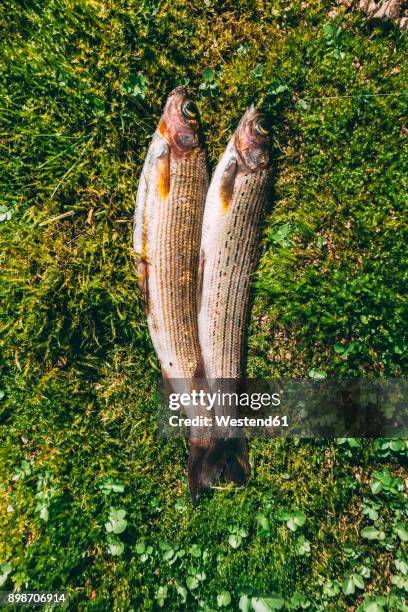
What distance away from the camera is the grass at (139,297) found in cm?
262

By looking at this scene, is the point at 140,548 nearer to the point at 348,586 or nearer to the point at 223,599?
the point at 223,599

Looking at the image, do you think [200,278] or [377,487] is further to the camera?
[377,487]

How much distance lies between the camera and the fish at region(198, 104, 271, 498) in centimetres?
247

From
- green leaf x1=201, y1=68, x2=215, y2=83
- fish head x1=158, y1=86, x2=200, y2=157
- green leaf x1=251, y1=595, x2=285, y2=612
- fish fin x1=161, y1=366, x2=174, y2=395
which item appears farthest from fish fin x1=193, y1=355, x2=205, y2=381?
green leaf x1=201, y1=68, x2=215, y2=83

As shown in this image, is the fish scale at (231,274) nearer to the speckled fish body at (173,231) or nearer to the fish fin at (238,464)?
the speckled fish body at (173,231)

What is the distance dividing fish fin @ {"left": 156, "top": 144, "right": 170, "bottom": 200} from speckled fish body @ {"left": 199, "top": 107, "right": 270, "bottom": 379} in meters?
0.26

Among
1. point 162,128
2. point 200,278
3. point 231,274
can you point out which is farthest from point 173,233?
point 162,128

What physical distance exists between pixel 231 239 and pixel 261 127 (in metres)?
0.71

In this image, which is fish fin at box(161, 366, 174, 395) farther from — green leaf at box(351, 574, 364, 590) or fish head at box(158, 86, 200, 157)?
green leaf at box(351, 574, 364, 590)

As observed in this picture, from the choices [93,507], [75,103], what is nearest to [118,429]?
[93,507]

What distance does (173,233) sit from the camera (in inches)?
95.0

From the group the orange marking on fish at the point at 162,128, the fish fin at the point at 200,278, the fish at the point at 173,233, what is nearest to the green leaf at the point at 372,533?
the fish at the point at 173,233

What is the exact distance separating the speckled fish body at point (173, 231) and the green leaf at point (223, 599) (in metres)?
1.42

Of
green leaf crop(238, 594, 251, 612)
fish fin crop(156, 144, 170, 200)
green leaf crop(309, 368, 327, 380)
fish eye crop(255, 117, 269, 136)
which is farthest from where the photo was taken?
green leaf crop(309, 368, 327, 380)
